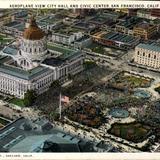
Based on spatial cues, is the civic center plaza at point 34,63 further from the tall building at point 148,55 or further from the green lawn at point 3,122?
the tall building at point 148,55

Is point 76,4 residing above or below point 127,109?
above

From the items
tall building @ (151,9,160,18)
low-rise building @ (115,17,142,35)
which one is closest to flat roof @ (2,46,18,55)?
low-rise building @ (115,17,142,35)

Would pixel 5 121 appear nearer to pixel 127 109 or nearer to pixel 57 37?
pixel 127 109

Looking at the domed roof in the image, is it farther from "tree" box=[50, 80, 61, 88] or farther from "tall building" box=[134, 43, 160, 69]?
"tall building" box=[134, 43, 160, 69]

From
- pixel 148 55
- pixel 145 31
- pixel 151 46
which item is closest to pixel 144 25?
pixel 145 31

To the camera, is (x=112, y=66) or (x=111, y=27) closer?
(x=112, y=66)

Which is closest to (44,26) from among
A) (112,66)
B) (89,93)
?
(112,66)
